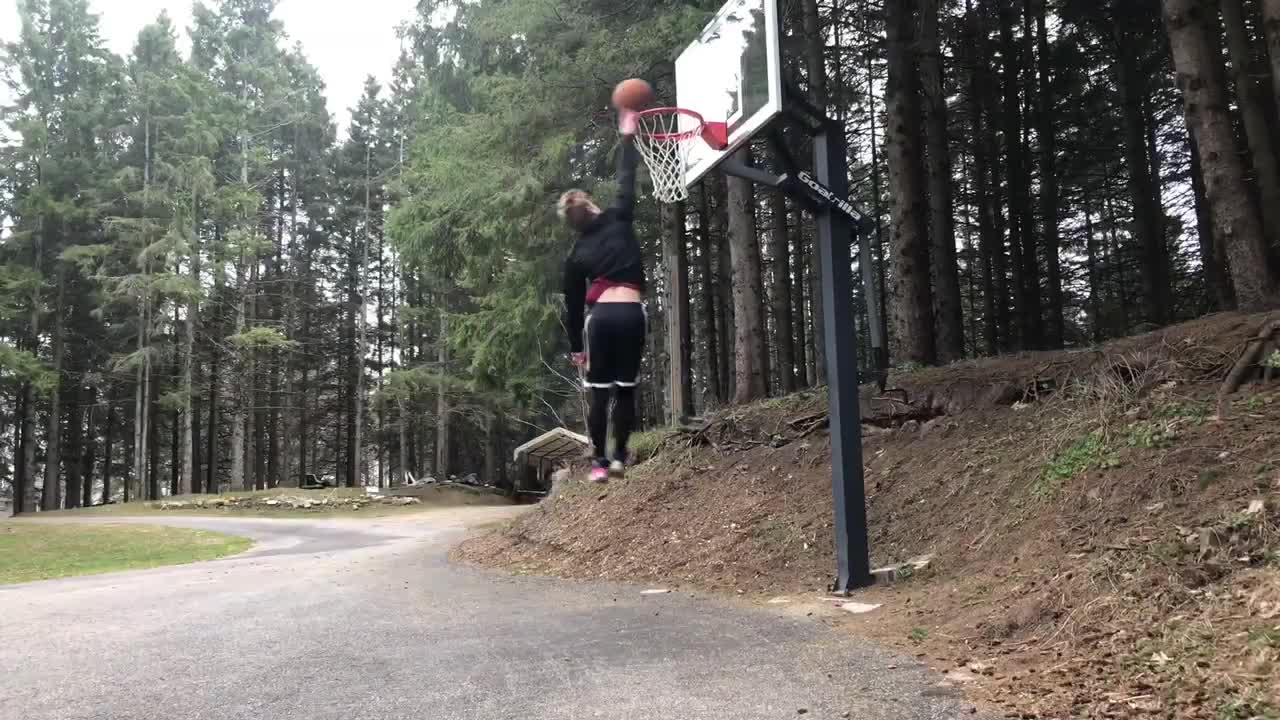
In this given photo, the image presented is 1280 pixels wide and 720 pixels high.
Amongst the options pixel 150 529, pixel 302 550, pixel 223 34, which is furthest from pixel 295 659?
pixel 223 34

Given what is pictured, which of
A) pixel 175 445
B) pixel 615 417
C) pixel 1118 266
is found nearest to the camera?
pixel 615 417

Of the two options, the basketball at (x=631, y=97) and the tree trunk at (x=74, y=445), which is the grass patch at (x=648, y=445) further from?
the tree trunk at (x=74, y=445)

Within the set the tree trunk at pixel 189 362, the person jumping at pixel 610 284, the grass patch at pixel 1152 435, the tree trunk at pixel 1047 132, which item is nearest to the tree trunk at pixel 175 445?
the tree trunk at pixel 189 362

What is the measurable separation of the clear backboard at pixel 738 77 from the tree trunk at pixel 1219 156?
4.97 metres

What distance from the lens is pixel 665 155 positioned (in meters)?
5.83

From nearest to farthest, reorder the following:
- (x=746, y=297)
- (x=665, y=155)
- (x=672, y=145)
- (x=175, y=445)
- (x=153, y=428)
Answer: (x=665, y=155)
(x=672, y=145)
(x=746, y=297)
(x=153, y=428)
(x=175, y=445)

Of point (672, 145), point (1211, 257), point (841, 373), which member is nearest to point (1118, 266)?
point (1211, 257)

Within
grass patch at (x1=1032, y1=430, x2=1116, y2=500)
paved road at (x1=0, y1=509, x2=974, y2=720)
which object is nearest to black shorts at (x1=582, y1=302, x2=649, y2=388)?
paved road at (x1=0, y1=509, x2=974, y2=720)

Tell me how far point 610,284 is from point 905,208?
919 centimetres

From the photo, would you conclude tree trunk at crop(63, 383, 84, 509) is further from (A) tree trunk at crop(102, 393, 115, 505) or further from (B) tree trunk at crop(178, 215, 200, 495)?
(B) tree trunk at crop(178, 215, 200, 495)

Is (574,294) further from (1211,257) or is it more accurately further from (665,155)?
(1211,257)

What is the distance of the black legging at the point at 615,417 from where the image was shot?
372 centimetres

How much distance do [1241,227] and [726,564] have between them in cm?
609

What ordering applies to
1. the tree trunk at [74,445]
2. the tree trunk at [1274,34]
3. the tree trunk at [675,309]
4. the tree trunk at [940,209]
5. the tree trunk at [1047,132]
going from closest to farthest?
the tree trunk at [675,309], the tree trunk at [1274,34], the tree trunk at [940,209], the tree trunk at [1047,132], the tree trunk at [74,445]
